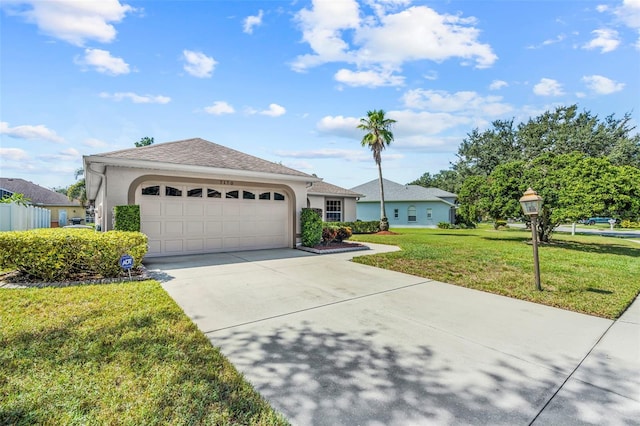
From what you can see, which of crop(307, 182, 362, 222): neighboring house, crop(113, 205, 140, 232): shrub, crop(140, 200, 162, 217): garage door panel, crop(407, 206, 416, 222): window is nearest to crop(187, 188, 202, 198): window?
crop(140, 200, 162, 217): garage door panel

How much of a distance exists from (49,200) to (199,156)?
35957mm

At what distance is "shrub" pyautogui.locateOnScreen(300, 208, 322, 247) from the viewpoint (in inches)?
463

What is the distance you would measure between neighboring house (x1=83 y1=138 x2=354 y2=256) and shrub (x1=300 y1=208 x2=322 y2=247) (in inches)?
13.9

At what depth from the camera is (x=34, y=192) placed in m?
33.9

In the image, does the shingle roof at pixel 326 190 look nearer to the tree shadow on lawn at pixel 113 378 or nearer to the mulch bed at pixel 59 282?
the mulch bed at pixel 59 282

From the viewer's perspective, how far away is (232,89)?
1125cm

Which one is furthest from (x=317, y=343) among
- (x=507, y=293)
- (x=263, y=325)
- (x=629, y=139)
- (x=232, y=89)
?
(x=629, y=139)

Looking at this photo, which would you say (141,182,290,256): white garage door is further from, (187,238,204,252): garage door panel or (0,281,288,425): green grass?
(0,281,288,425): green grass

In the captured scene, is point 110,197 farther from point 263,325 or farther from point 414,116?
point 414,116

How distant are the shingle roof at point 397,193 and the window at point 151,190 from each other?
69.5 feet

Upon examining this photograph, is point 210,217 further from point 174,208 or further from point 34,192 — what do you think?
point 34,192

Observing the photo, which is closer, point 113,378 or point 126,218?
point 113,378

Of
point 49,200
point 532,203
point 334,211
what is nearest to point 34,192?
point 49,200

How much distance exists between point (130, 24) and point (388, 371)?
10088 mm
